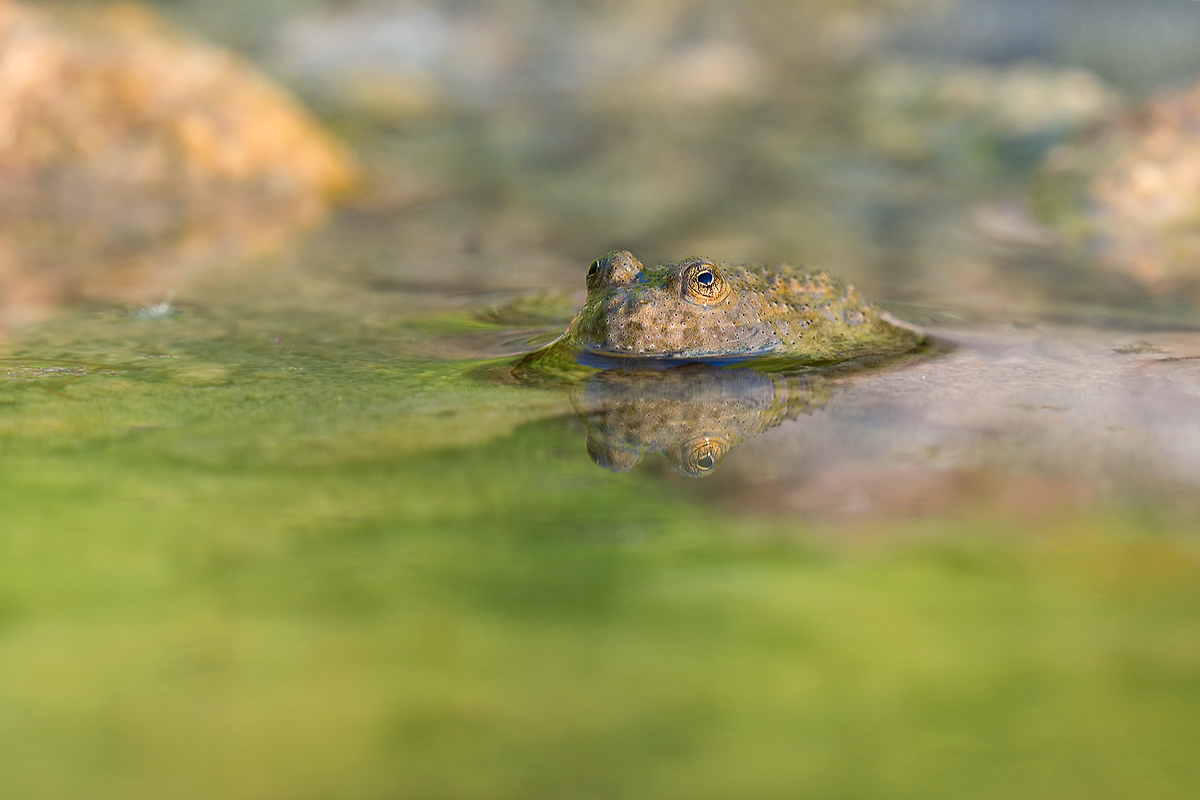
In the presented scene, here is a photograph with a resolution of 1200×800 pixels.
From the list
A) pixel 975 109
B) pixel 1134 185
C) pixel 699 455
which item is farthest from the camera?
pixel 975 109

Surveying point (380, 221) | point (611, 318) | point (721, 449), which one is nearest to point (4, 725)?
point (721, 449)

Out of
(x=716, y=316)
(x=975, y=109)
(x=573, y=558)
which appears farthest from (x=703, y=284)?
(x=975, y=109)

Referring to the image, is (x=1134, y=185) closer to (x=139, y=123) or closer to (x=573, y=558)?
(x=573, y=558)

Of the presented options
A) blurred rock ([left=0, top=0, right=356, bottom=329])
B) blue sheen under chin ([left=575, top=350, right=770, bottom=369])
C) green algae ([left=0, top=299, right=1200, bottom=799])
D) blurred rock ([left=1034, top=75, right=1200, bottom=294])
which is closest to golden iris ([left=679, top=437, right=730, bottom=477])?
green algae ([left=0, top=299, right=1200, bottom=799])

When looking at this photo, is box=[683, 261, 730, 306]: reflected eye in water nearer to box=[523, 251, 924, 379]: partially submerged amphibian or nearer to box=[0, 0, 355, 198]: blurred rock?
box=[523, 251, 924, 379]: partially submerged amphibian

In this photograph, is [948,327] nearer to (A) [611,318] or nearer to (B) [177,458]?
(A) [611,318]

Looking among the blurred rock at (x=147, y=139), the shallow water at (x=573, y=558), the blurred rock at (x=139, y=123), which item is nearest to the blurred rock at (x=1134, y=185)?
the shallow water at (x=573, y=558)
